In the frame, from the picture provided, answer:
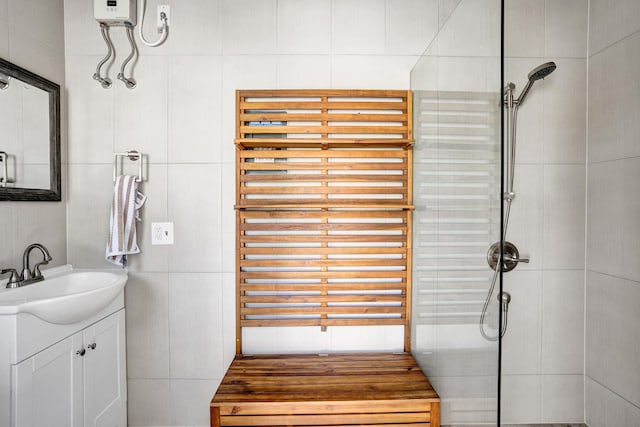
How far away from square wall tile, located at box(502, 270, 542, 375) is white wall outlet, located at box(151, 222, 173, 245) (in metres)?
1.81

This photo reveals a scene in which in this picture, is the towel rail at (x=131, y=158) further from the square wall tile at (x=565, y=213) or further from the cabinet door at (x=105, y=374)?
the square wall tile at (x=565, y=213)

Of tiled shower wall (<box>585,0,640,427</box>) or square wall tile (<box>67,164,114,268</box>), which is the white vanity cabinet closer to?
square wall tile (<box>67,164,114,268</box>)

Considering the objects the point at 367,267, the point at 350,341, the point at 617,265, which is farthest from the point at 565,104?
the point at 350,341

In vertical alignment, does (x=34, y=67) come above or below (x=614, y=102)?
above

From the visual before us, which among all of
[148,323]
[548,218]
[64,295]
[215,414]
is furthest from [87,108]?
[548,218]

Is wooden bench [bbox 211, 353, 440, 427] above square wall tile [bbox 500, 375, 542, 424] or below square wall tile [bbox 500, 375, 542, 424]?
above

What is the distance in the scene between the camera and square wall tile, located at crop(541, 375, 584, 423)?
172 centimetres

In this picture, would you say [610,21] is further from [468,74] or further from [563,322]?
[563,322]

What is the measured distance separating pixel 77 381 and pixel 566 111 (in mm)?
2619

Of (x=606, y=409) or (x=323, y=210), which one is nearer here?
(x=606, y=409)

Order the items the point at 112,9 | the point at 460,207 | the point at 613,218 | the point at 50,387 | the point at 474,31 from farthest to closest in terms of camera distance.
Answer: the point at 112,9, the point at 613,218, the point at 50,387, the point at 460,207, the point at 474,31

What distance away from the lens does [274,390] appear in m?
1.49

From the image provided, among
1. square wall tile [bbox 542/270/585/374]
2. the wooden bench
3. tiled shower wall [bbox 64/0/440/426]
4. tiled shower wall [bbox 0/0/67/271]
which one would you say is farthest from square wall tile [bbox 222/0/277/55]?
square wall tile [bbox 542/270/585/374]

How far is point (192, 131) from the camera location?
1855mm
